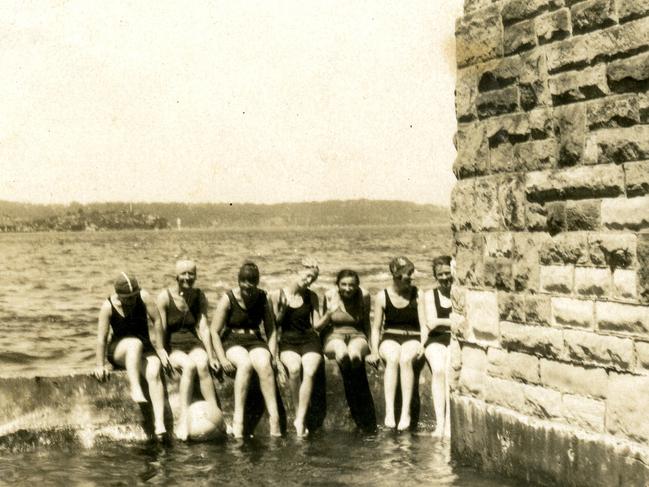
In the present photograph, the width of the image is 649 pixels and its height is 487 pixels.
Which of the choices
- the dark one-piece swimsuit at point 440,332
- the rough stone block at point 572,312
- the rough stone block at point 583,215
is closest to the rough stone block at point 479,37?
the rough stone block at point 583,215

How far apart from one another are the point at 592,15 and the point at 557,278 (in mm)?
1639

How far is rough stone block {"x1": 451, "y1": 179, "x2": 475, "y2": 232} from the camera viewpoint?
691 centimetres

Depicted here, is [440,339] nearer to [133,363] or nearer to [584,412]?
[133,363]

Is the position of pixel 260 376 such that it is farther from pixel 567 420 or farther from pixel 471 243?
pixel 567 420

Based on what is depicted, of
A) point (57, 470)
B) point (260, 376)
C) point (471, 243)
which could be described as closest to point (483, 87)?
point (471, 243)

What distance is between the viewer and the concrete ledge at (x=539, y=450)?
5.63m

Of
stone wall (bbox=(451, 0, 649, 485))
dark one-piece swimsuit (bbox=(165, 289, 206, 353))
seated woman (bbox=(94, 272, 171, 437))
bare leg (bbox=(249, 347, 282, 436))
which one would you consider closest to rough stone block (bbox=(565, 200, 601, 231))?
stone wall (bbox=(451, 0, 649, 485))

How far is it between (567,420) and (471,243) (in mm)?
1471

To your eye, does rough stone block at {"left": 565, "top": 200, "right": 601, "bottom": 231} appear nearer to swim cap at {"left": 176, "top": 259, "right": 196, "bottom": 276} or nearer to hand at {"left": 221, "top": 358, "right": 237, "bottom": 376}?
hand at {"left": 221, "top": 358, "right": 237, "bottom": 376}

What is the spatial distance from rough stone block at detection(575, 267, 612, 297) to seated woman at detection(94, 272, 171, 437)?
4.08m

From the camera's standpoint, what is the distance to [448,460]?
7434 mm

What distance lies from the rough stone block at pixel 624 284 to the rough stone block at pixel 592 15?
148 cm

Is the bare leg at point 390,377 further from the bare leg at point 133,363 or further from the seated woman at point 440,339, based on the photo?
the bare leg at point 133,363

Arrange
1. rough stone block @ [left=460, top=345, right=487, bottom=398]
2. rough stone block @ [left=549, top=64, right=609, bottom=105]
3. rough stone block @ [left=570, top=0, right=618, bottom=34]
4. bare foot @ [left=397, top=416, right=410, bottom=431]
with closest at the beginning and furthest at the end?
1. rough stone block @ [left=570, top=0, right=618, bottom=34]
2. rough stone block @ [left=549, top=64, right=609, bottom=105]
3. rough stone block @ [left=460, top=345, right=487, bottom=398]
4. bare foot @ [left=397, top=416, right=410, bottom=431]
